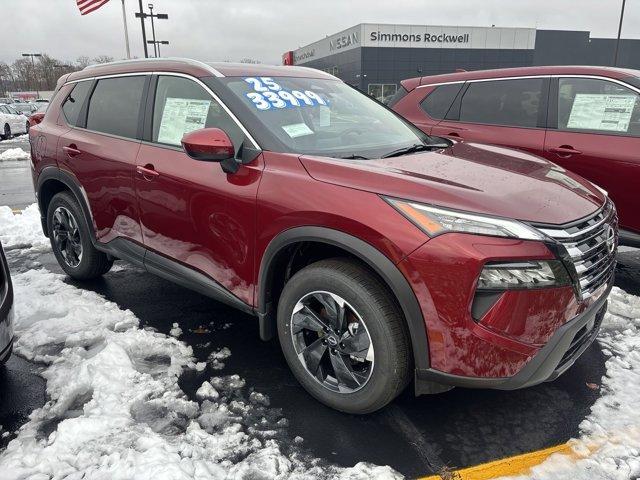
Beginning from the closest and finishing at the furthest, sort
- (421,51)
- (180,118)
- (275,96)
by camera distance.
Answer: (275,96) → (180,118) → (421,51)

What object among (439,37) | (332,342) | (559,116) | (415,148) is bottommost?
(332,342)

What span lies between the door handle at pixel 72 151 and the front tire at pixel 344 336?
92.8 inches

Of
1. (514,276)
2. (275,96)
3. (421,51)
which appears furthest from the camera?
(421,51)

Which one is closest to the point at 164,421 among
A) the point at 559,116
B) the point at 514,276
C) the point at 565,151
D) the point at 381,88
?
the point at 514,276

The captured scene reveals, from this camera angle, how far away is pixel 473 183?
246cm

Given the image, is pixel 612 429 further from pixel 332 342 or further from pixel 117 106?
pixel 117 106

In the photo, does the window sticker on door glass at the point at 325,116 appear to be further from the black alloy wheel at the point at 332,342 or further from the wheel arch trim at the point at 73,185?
the wheel arch trim at the point at 73,185

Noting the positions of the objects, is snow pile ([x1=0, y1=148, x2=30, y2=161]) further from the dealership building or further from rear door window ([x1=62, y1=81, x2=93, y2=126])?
the dealership building

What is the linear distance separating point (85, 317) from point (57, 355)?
1.70 feet

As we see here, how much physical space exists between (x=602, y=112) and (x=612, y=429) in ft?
9.64

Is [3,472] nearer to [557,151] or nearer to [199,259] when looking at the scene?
[199,259]

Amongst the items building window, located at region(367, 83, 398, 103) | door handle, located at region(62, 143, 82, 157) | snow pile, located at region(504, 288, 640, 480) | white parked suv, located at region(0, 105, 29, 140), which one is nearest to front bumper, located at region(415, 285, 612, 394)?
snow pile, located at region(504, 288, 640, 480)

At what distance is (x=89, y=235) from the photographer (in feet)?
13.6

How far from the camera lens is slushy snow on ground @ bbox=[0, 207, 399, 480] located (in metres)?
2.27
